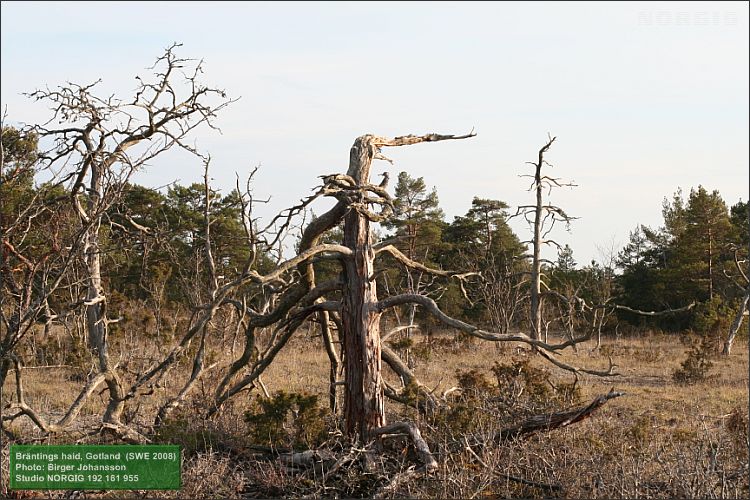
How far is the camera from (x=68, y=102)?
9570 mm

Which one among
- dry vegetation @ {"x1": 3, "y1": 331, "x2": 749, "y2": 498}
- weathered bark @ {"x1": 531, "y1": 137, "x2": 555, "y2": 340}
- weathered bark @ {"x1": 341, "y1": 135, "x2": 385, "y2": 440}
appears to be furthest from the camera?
weathered bark @ {"x1": 531, "y1": 137, "x2": 555, "y2": 340}

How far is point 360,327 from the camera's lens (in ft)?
22.5

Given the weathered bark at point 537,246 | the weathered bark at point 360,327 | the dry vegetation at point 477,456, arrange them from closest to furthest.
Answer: the dry vegetation at point 477,456 → the weathered bark at point 360,327 → the weathered bark at point 537,246

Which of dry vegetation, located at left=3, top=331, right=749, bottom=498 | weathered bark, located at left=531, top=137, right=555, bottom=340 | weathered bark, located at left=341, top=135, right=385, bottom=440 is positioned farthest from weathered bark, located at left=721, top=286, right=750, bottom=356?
weathered bark, located at left=341, top=135, right=385, bottom=440

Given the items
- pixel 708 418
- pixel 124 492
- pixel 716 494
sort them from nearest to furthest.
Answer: pixel 716 494, pixel 124 492, pixel 708 418

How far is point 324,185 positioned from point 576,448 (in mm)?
3182

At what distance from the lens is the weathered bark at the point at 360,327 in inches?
270

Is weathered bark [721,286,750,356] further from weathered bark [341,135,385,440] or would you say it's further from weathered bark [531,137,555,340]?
weathered bark [341,135,385,440]

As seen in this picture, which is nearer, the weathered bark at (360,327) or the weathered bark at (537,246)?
the weathered bark at (360,327)

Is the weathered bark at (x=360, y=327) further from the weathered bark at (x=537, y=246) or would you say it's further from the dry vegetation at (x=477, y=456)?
the weathered bark at (x=537, y=246)

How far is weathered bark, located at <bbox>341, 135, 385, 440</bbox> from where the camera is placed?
6852mm

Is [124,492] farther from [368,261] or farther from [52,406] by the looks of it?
[52,406]

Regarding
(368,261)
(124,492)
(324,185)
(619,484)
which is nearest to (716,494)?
(619,484)

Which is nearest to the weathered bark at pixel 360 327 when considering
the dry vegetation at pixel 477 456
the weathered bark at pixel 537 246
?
A: the dry vegetation at pixel 477 456
